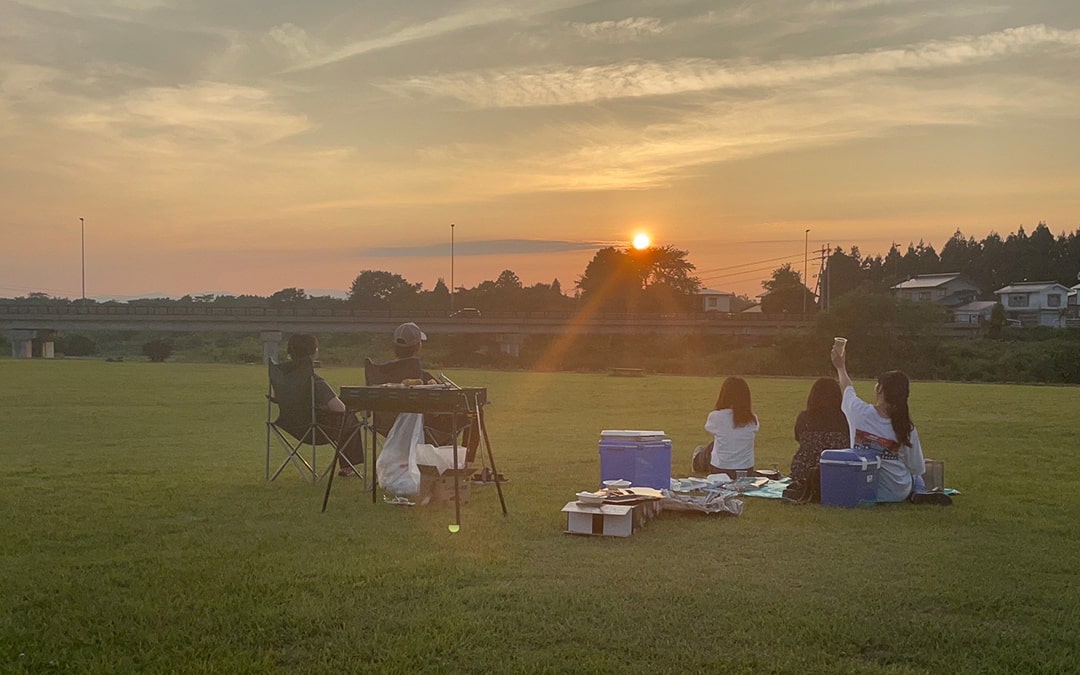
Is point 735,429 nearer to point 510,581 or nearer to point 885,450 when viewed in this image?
point 885,450

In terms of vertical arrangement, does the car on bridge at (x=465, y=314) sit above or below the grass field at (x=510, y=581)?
above

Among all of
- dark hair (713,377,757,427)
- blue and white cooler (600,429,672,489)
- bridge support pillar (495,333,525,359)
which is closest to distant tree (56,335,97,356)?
bridge support pillar (495,333,525,359)

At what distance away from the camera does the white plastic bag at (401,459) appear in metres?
9.36

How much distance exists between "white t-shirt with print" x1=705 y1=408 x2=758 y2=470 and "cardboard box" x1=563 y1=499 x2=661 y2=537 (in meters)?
3.68

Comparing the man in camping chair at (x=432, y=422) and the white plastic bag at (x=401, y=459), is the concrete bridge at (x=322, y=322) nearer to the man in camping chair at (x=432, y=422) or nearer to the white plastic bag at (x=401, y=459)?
the man in camping chair at (x=432, y=422)

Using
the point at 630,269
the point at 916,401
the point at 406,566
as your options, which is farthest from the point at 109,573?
the point at 630,269

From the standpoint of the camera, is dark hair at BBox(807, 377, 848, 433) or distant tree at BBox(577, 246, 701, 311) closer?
dark hair at BBox(807, 377, 848, 433)

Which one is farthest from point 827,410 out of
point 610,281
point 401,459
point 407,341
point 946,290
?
point 946,290

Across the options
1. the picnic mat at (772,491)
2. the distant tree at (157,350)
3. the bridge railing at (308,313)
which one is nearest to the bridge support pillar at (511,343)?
the bridge railing at (308,313)

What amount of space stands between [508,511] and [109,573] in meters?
3.65

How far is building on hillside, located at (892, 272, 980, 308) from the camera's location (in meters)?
112

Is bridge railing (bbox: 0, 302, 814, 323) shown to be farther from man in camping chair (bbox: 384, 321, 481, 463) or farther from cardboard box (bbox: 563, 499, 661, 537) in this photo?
cardboard box (bbox: 563, 499, 661, 537)

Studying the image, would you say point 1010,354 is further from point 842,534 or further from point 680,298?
point 842,534

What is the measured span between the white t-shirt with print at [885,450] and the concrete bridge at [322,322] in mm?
64952
